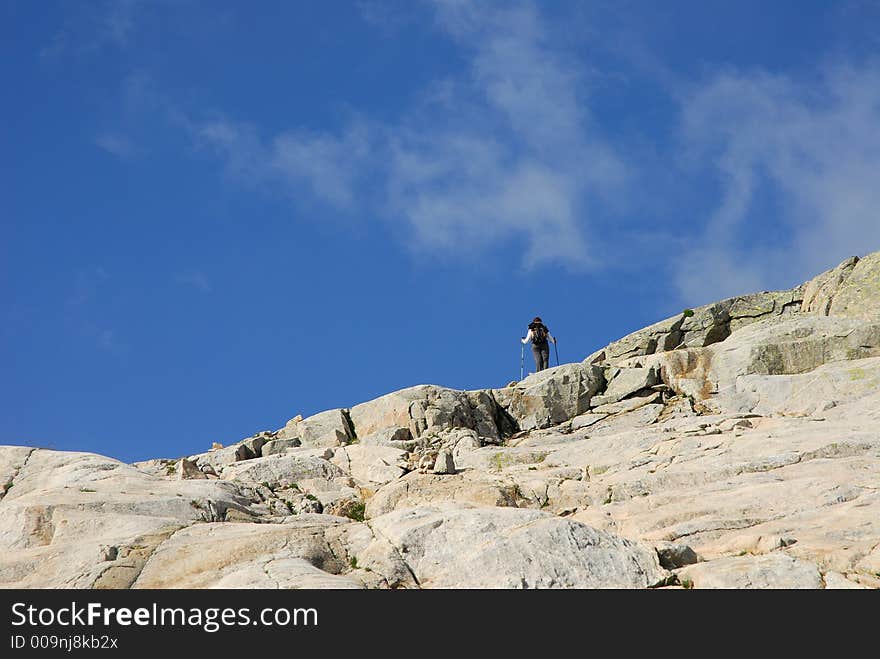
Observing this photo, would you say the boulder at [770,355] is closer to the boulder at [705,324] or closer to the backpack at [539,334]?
the boulder at [705,324]

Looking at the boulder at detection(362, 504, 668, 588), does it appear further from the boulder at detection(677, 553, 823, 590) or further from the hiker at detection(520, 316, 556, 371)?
the hiker at detection(520, 316, 556, 371)

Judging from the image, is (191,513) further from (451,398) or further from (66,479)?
(451,398)

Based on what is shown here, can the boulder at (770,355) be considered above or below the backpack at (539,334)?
below

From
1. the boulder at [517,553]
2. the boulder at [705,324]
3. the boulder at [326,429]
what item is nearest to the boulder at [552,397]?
the boulder at [705,324]

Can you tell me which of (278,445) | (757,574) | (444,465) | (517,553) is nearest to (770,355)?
(444,465)

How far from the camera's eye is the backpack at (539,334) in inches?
2053

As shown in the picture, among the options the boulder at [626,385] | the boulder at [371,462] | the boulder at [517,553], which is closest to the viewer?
the boulder at [517,553]

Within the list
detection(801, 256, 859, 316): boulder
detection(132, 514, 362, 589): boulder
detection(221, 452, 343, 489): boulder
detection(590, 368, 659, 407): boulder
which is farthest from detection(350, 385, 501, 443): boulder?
detection(132, 514, 362, 589): boulder

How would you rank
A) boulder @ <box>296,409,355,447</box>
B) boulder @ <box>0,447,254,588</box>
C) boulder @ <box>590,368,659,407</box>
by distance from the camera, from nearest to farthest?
1. boulder @ <box>0,447,254,588</box>
2. boulder @ <box>296,409,355,447</box>
3. boulder @ <box>590,368,659,407</box>

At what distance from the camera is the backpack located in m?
52.2
